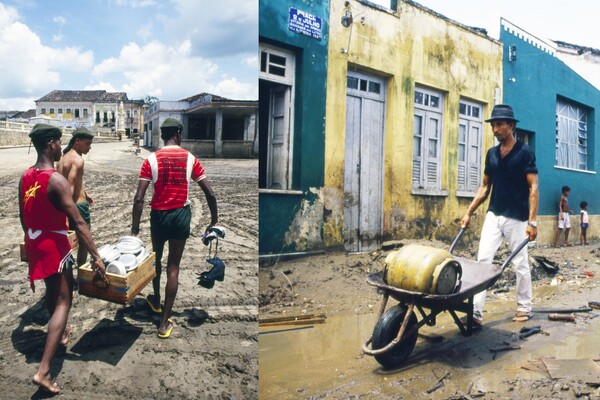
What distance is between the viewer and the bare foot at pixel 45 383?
240cm

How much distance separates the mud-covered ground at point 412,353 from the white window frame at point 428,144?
560 millimetres

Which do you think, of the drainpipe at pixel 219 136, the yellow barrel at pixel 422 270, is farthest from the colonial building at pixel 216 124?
the yellow barrel at pixel 422 270

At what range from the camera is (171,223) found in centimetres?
322

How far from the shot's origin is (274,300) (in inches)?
147

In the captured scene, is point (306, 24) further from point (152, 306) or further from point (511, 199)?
point (152, 306)

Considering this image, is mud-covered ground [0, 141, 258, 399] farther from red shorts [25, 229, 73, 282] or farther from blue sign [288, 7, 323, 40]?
blue sign [288, 7, 323, 40]

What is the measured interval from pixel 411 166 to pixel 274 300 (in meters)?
1.92

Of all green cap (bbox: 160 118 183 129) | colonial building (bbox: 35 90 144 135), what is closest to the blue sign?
green cap (bbox: 160 118 183 129)

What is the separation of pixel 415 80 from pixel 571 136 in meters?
2.03

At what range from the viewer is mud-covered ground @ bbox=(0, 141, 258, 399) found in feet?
8.67

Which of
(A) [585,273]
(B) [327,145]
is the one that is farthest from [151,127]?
(A) [585,273]

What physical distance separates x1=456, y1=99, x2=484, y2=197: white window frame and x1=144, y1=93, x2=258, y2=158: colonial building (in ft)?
11.7

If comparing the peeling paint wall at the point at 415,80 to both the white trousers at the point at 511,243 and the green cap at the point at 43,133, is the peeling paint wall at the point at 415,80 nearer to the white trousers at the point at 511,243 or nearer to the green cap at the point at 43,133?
the white trousers at the point at 511,243

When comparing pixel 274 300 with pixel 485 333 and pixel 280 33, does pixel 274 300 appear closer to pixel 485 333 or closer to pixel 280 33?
pixel 485 333
